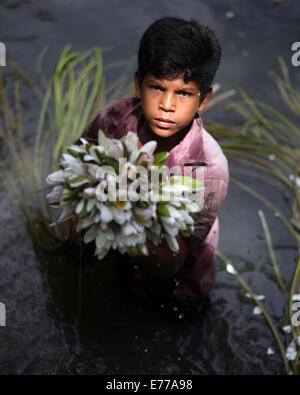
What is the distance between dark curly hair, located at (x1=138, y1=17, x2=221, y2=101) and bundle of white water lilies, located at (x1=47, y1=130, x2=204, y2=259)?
0.71 feet

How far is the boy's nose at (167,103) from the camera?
3.67 ft

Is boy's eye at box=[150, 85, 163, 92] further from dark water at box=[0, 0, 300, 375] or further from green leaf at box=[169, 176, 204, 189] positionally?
dark water at box=[0, 0, 300, 375]

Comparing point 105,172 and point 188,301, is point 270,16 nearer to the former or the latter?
point 188,301

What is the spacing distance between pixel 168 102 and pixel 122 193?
0.28 meters

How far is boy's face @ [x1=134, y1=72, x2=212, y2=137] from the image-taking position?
1.12m

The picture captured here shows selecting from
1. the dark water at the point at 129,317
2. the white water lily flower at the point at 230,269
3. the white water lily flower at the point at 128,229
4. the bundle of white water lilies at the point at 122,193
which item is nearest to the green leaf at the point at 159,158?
the bundle of white water lilies at the point at 122,193

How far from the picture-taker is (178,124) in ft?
3.84

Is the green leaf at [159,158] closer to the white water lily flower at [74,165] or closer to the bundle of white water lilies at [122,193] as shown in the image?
the bundle of white water lilies at [122,193]

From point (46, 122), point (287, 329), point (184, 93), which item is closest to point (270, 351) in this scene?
point (287, 329)

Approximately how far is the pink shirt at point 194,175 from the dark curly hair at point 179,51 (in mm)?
191

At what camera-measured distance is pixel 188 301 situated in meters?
1.69

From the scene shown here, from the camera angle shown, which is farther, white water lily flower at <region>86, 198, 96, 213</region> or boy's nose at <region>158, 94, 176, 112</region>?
boy's nose at <region>158, 94, 176, 112</region>

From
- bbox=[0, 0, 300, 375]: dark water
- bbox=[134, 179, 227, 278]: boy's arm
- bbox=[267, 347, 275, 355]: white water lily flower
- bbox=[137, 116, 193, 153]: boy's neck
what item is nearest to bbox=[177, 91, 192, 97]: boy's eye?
bbox=[137, 116, 193, 153]: boy's neck

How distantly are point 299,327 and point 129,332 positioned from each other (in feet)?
1.85
